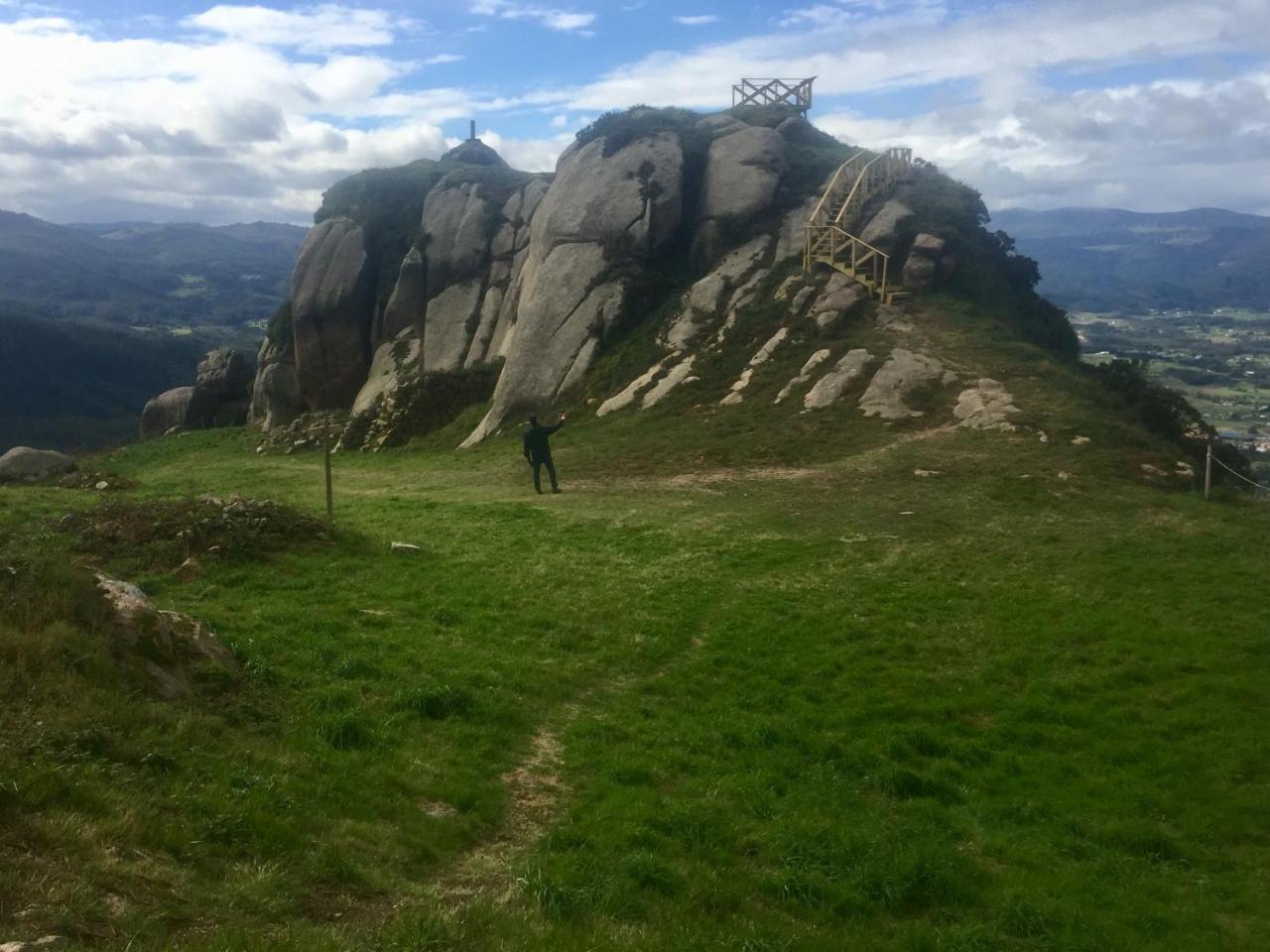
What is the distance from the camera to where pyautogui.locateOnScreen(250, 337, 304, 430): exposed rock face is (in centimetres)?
6328

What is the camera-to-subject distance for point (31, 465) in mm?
36312

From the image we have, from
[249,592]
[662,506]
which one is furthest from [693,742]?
[662,506]

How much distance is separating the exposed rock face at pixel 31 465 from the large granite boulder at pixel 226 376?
35635mm

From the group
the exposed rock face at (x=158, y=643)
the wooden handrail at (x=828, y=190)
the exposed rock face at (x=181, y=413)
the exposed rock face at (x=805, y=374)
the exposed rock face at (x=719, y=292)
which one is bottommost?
the exposed rock face at (x=158, y=643)

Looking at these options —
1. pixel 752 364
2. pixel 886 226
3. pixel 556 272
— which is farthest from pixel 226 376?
pixel 886 226

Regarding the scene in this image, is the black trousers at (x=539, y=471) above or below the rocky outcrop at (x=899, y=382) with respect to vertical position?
below

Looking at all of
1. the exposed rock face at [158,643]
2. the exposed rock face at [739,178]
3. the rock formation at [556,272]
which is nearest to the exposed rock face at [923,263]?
the rock formation at [556,272]

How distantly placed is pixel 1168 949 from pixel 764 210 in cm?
4627

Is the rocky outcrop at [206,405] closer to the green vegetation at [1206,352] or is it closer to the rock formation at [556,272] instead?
the rock formation at [556,272]

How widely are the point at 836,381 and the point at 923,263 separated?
438 inches

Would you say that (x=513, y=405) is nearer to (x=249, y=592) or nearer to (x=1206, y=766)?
(x=249, y=592)

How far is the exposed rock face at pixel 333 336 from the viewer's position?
63562mm

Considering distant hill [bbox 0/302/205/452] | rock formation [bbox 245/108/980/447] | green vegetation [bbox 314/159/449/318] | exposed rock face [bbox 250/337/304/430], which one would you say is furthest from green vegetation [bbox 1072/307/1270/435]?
distant hill [bbox 0/302/205/452]

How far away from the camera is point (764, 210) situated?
165 ft
